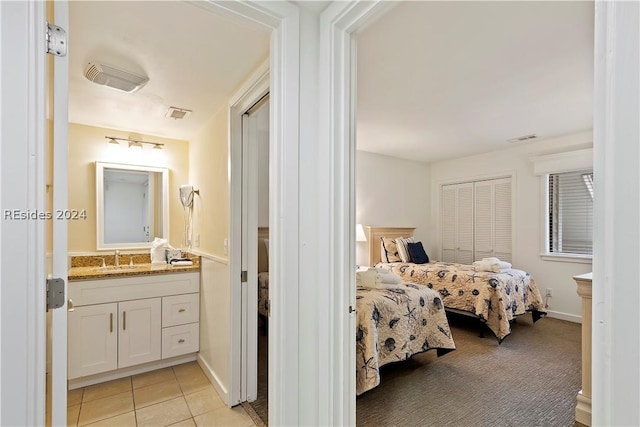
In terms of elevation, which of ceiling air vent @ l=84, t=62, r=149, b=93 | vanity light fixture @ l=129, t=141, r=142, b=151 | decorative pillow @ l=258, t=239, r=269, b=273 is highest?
ceiling air vent @ l=84, t=62, r=149, b=93

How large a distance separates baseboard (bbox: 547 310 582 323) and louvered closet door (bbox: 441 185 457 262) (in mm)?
1559

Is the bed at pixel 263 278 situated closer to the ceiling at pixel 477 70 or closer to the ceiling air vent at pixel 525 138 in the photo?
the ceiling at pixel 477 70

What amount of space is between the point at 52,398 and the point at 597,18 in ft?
5.44

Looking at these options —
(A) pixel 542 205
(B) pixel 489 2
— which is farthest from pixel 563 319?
(B) pixel 489 2

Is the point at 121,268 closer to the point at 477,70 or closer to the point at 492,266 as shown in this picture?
the point at 477,70

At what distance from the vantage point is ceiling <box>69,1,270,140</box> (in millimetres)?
1469

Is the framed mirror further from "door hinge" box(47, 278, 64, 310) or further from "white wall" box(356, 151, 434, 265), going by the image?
"white wall" box(356, 151, 434, 265)

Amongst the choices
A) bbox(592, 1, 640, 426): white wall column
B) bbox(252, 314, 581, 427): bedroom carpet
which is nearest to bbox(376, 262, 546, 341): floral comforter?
bbox(252, 314, 581, 427): bedroom carpet

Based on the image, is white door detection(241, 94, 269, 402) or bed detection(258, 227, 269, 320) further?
bed detection(258, 227, 269, 320)

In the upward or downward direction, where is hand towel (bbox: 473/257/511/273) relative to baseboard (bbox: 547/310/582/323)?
upward

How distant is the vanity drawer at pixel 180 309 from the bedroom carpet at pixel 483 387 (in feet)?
3.27

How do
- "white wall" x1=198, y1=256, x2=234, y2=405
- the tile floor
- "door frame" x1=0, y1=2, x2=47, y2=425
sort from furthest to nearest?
"white wall" x1=198, y1=256, x2=234, y2=405, the tile floor, "door frame" x1=0, y1=2, x2=47, y2=425

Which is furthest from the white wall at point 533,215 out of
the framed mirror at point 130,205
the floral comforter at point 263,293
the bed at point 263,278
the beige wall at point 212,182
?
the framed mirror at point 130,205

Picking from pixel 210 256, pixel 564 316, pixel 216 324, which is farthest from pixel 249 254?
pixel 564 316
